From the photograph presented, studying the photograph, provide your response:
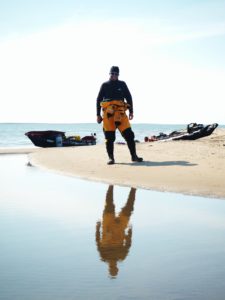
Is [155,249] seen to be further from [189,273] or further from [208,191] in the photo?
[208,191]

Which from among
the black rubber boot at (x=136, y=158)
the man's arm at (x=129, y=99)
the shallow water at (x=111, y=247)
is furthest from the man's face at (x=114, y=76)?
the shallow water at (x=111, y=247)

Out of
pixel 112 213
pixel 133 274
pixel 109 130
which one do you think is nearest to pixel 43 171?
pixel 109 130

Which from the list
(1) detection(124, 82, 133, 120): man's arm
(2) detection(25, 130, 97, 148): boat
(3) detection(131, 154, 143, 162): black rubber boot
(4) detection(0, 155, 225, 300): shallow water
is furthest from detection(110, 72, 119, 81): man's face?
(2) detection(25, 130, 97, 148): boat

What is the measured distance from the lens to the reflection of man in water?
2.32 metres

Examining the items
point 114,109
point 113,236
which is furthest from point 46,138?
point 113,236

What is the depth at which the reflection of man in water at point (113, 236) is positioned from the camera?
2322 mm

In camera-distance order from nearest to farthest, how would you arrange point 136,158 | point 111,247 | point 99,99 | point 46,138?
1. point 111,247
2. point 136,158
3. point 99,99
4. point 46,138

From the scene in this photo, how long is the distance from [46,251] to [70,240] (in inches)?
12.0

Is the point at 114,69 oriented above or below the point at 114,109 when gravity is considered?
above

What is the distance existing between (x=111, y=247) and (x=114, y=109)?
5.99m

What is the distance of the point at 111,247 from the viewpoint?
8.34 feet

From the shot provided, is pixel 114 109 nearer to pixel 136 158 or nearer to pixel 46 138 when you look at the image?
pixel 136 158

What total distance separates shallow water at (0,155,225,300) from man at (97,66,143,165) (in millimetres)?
3865

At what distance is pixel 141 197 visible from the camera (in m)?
4.62
